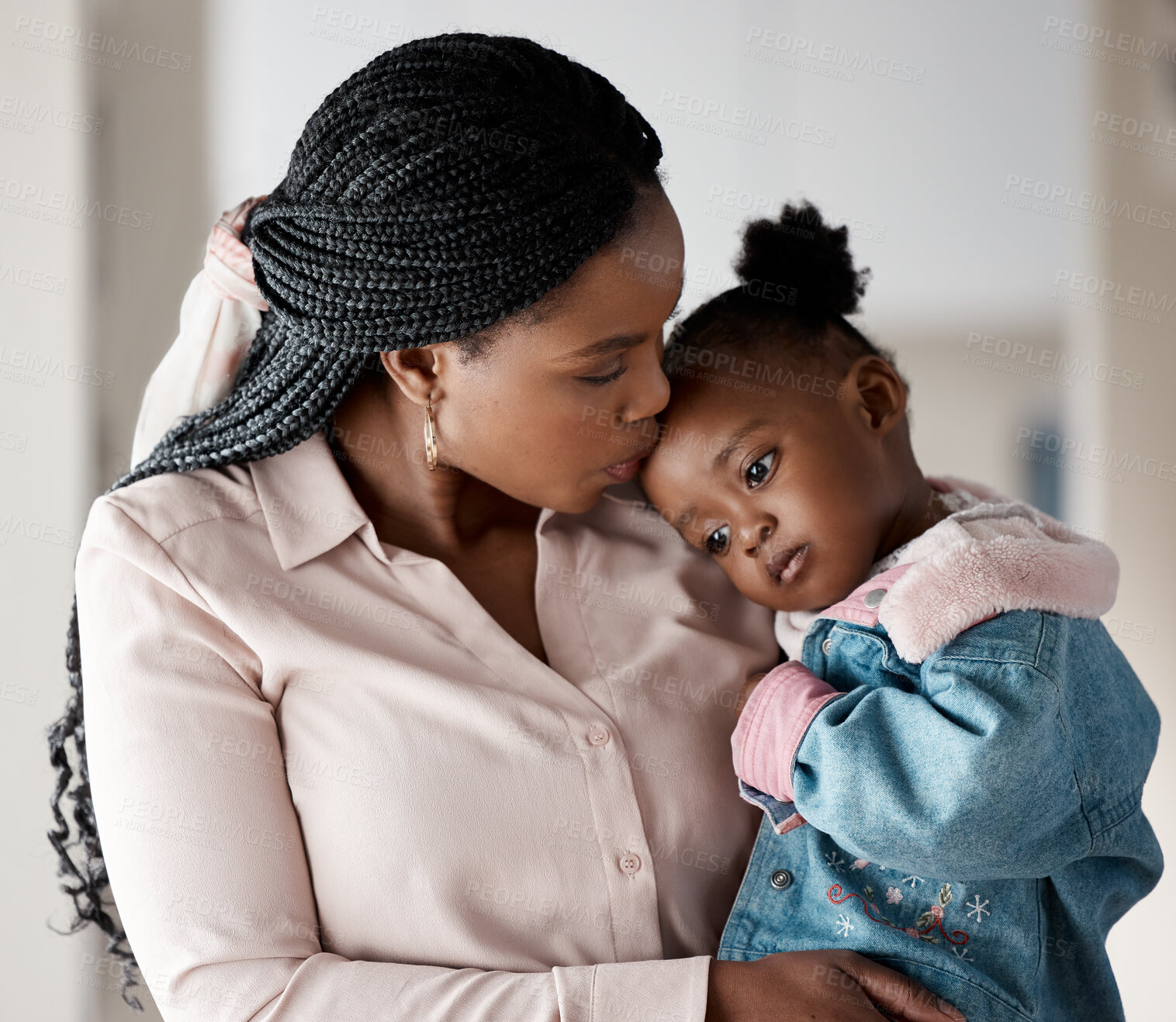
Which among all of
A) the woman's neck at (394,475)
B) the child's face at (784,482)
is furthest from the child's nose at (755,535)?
the woman's neck at (394,475)

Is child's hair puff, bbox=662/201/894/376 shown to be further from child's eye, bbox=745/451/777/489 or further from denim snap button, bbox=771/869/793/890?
denim snap button, bbox=771/869/793/890

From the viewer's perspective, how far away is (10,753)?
1.98m

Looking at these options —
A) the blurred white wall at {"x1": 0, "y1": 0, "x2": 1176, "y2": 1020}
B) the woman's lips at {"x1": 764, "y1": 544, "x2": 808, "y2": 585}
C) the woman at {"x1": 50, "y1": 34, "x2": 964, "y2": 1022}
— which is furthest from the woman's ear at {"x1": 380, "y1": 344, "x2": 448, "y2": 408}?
the blurred white wall at {"x1": 0, "y1": 0, "x2": 1176, "y2": 1020}

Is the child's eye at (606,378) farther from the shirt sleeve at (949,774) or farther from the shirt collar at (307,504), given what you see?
the shirt sleeve at (949,774)

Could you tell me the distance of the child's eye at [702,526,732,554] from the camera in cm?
146

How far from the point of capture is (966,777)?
3.50 ft

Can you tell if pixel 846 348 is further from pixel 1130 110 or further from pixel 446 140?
pixel 1130 110

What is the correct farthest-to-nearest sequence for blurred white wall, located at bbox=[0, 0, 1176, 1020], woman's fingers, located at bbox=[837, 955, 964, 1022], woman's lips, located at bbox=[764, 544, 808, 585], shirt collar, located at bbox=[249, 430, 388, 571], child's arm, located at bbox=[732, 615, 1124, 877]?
blurred white wall, located at bbox=[0, 0, 1176, 1020] < woman's lips, located at bbox=[764, 544, 808, 585] < shirt collar, located at bbox=[249, 430, 388, 571] < woman's fingers, located at bbox=[837, 955, 964, 1022] < child's arm, located at bbox=[732, 615, 1124, 877]

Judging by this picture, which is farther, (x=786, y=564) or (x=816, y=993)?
(x=786, y=564)

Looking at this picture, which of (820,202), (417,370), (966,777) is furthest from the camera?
(820,202)

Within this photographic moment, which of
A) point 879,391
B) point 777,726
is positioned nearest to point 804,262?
point 879,391

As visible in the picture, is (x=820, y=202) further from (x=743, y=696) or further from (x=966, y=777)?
(x=966, y=777)

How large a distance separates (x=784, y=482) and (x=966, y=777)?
18.1 inches

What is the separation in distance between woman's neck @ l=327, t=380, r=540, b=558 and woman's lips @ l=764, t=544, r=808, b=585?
421 millimetres
